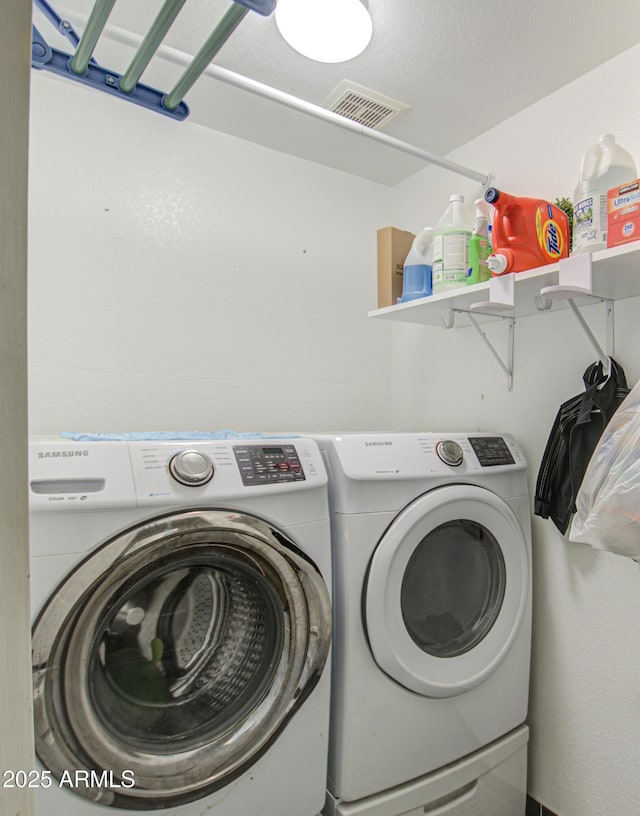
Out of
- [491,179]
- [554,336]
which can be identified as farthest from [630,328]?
[491,179]

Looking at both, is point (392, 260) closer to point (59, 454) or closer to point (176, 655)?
point (59, 454)

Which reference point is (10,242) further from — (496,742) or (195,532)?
(496,742)

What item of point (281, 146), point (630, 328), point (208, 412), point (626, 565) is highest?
point (281, 146)

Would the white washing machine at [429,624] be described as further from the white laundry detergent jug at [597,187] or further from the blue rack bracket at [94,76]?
the blue rack bracket at [94,76]

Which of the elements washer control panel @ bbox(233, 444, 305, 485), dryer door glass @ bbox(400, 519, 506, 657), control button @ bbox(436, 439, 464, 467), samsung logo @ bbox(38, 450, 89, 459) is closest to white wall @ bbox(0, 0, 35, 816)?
samsung logo @ bbox(38, 450, 89, 459)

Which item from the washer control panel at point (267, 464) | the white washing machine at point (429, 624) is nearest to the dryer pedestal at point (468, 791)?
the white washing machine at point (429, 624)

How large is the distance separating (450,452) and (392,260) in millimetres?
797

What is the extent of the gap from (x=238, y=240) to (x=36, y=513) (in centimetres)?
138

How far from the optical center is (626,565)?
137 cm

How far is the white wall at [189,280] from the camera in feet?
5.21

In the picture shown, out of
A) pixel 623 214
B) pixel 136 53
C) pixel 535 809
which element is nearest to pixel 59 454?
pixel 136 53

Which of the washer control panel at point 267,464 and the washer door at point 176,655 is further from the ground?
the washer control panel at point 267,464

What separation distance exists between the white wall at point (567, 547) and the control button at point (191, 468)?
1.14 meters

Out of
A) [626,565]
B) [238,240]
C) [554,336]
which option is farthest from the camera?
[238,240]
